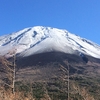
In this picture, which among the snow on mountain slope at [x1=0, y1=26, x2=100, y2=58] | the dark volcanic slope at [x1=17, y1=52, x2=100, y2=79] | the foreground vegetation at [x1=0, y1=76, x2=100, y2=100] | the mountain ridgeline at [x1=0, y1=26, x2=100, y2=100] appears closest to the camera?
the foreground vegetation at [x1=0, y1=76, x2=100, y2=100]

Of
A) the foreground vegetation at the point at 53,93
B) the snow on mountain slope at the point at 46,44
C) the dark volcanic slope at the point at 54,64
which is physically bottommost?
the foreground vegetation at the point at 53,93

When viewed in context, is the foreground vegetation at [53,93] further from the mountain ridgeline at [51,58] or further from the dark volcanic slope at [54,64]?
the dark volcanic slope at [54,64]

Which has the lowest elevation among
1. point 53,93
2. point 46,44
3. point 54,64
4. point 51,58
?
point 53,93

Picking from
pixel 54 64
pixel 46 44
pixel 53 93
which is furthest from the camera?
pixel 46 44

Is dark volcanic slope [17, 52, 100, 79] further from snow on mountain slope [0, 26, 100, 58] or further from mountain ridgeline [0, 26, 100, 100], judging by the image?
snow on mountain slope [0, 26, 100, 58]

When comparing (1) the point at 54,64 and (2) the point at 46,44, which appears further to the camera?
(2) the point at 46,44

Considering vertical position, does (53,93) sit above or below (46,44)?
below

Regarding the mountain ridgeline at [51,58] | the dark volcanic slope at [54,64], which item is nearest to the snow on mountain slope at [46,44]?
the mountain ridgeline at [51,58]

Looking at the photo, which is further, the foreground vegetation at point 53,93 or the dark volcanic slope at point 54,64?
the dark volcanic slope at point 54,64

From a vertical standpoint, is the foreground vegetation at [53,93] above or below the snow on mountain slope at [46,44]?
below

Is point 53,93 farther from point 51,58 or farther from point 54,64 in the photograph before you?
point 51,58

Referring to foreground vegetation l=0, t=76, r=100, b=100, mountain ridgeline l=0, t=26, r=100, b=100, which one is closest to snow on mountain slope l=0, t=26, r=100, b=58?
mountain ridgeline l=0, t=26, r=100, b=100

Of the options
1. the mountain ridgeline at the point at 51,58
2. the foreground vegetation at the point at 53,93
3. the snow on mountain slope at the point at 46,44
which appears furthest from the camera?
the snow on mountain slope at the point at 46,44

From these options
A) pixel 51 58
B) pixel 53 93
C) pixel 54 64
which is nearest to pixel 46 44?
pixel 51 58
